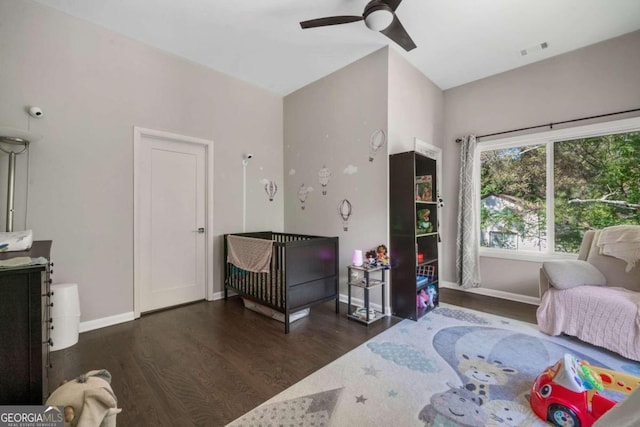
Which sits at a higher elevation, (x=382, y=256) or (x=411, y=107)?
(x=411, y=107)

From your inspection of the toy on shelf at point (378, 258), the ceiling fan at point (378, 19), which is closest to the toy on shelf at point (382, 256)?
the toy on shelf at point (378, 258)

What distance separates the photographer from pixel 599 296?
7.14 feet

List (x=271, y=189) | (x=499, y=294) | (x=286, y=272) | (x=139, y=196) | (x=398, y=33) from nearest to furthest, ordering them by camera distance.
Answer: (x=398, y=33), (x=286, y=272), (x=139, y=196), (x=499, y=294), (x=271, y=189)

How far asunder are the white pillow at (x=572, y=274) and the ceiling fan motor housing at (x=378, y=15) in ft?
8.22

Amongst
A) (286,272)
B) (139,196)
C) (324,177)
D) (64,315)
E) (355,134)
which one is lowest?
(64,315)

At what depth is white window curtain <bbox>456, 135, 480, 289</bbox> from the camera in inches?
143

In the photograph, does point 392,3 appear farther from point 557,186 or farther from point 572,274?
point 557,186

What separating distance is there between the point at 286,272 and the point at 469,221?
2.60 m

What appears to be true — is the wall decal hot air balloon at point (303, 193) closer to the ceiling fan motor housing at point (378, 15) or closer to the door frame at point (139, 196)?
the door frame at point (139, 196)

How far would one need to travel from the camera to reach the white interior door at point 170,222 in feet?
9.76

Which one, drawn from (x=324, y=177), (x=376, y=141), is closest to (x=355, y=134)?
(x=376, y=141)

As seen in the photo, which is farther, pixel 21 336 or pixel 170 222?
pixel 170 222

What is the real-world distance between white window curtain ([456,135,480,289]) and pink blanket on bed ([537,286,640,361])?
1.14 meters

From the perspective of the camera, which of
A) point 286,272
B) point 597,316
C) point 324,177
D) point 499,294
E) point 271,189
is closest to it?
point 597,316
